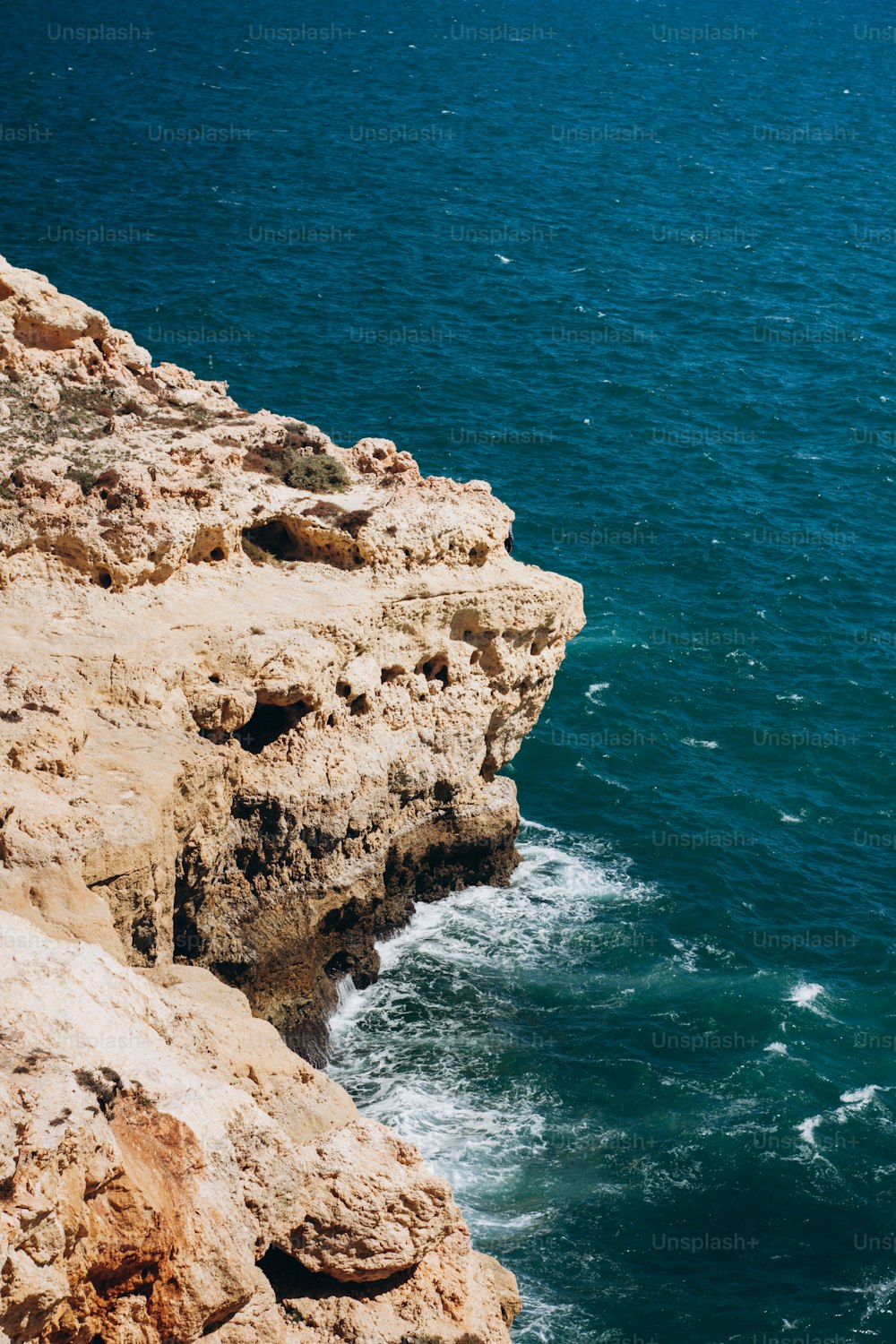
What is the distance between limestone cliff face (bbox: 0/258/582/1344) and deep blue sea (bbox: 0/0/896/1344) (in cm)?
515

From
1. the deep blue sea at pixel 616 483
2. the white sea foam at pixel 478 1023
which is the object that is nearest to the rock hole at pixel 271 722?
the white sea foam at pixel 478 1023

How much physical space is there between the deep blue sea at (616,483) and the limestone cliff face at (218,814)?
5148 millimetres

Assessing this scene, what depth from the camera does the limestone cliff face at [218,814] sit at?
24.1 meters

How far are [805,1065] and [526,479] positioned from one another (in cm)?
3667

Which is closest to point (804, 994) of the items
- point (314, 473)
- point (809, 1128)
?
point (809, 1128)

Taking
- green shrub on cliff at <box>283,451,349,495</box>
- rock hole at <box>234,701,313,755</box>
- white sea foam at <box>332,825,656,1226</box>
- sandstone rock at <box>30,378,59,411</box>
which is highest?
sandstone rock at <box>30,378,59,411</box>

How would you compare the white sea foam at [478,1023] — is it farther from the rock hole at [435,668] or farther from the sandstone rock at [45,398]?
the sandstone rock at [45,398]

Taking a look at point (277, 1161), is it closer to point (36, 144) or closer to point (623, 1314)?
point (623, 1314)

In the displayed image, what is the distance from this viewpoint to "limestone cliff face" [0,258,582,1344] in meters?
24.1

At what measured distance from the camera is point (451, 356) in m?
87.8

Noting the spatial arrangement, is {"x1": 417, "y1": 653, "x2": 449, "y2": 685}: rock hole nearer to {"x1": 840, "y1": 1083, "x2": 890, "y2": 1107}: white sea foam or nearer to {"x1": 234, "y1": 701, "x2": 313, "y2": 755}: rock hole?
{"x1": 234, "y1": 701, "x2": 313, "y2": 755}: rock hole

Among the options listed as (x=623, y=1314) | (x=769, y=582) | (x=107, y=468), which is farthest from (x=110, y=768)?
(x=769, y=582)

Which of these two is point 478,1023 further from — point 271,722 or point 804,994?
point 271,722

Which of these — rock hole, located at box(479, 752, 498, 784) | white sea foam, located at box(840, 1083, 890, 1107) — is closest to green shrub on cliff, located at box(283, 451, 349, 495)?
rock hole, located at box(479, 752, 498, 784)
